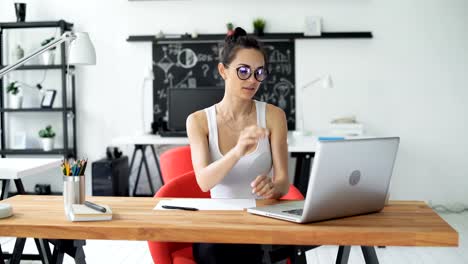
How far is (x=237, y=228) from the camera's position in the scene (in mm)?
1472

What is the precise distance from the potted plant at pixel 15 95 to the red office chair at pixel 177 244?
338 cm

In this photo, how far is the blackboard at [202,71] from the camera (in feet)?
16.9

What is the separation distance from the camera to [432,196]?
5152 mm

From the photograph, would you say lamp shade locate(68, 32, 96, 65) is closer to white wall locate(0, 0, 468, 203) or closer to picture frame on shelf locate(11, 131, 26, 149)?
white wall locate(0, 0, 468, 203)

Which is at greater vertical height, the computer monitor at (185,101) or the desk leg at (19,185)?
the computer monitor at (185,101)

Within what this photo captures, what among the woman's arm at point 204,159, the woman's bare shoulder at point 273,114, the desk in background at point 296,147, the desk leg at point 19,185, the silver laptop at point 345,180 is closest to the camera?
the silver laptop at point 345,180

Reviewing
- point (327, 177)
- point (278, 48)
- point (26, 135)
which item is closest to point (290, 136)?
point (278, 48)

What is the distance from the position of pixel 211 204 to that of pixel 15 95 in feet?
12.9

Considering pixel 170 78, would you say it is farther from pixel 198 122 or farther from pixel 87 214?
pixel 87 214

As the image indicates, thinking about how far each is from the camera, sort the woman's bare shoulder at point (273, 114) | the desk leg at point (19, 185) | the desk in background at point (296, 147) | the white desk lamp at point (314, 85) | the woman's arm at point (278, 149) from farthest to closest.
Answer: the white desk lamp at point (314, 85) < the desk in background at point (296, 147) < the desk leg at point (19, 185) < the woman's bare shoulder at point (273, 114) < the woman's arm at point (278, 149)

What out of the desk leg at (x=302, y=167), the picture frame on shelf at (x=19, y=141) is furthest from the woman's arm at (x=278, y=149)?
the picture frame on shelf at (x=19, y=141)

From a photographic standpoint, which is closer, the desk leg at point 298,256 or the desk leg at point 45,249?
the desk leg at point 298,256

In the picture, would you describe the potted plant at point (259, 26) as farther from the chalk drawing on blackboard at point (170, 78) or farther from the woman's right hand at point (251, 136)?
the woman's right hand at point (251, 136)

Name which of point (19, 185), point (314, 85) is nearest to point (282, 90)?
point (314, 85)
